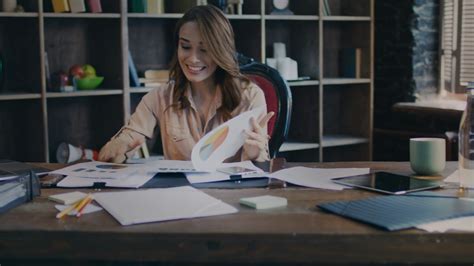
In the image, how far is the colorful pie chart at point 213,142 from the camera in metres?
2.05

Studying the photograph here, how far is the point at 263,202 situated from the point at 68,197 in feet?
1.61

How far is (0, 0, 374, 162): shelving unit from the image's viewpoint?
3.80m

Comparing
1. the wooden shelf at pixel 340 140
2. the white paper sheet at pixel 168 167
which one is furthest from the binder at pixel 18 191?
the wooden shelf at pixel 340 140

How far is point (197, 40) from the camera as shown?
261 centimetres

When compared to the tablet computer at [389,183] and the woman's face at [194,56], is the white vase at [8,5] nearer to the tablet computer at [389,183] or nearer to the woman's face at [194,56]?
the woman's face at [194,56]

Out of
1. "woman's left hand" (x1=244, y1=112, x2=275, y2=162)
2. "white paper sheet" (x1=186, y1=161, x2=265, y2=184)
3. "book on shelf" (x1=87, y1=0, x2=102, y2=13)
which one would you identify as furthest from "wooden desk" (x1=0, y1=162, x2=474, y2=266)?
"book on shelf" (x1=87, y1=0, x2=102, y2=13)

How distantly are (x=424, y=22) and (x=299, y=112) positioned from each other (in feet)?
3.27

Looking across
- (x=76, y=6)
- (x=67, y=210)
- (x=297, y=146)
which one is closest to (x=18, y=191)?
(x=67, y=210)

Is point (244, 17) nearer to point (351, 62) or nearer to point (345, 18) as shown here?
point (345, 18)

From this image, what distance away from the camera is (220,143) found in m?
2.10

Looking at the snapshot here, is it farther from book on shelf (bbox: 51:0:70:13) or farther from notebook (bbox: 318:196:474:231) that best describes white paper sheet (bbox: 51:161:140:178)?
book on shelf (bbox: 51:0:70:13)

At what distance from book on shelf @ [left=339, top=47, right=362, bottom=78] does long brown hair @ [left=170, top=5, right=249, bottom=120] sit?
2.22 metres

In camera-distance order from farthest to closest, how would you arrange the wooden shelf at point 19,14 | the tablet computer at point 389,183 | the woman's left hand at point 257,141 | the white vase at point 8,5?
the white vase at point 8,5 → the wooden shelf at point 19,14 → the woman's left hand at point 257,141 → the tablet computer at point 389,183

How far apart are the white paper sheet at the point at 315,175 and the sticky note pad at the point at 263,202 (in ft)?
0.76
